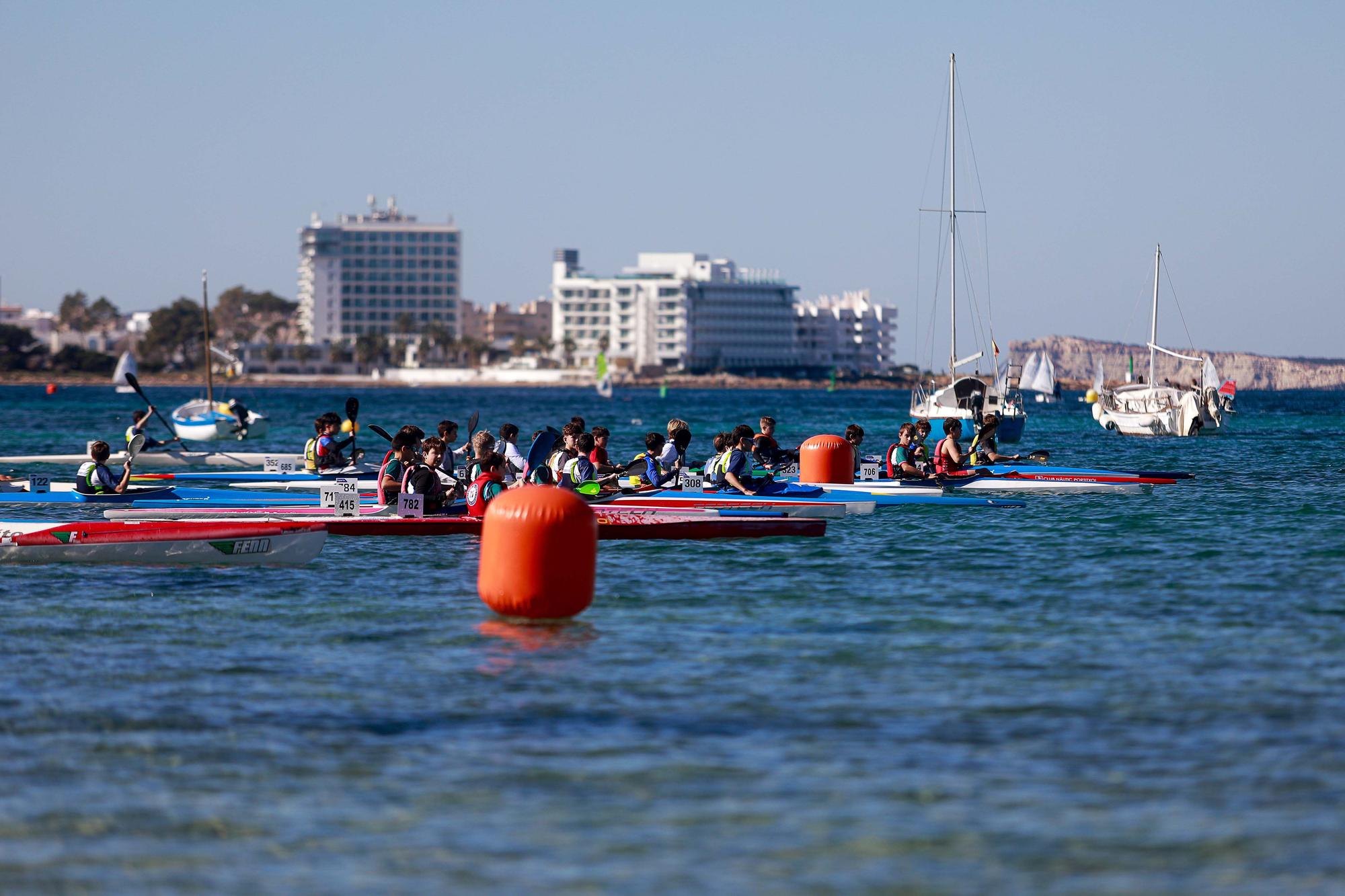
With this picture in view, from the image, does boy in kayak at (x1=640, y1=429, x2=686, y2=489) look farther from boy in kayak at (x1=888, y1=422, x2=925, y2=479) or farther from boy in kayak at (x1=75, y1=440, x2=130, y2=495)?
boy in kayak at (x1=75, y1=440, x2=130, y2=495)

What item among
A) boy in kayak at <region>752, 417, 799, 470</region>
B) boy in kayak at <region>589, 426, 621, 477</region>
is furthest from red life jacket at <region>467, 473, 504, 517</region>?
boy in kayak at <region>752, 417, 799, 470</region>

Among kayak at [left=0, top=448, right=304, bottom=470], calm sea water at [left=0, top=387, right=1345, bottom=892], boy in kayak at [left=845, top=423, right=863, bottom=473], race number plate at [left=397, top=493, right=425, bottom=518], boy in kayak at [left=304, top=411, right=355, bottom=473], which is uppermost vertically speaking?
boy in kayak at [left=845, top=423, right=863, bottom=473]

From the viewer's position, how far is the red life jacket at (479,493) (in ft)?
66.1

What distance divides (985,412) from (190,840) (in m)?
55.1

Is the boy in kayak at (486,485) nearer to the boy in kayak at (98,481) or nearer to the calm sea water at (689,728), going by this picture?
the calm sea water at (689,728)

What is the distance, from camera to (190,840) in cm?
870

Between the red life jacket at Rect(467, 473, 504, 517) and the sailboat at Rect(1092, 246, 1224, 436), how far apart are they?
5178cm

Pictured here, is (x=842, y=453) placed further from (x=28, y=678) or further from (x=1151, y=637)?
(x=28, y=678)

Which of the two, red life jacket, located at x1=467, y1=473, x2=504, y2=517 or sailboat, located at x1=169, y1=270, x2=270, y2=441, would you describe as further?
sailboat, located at x1=169, y1=270, x2=270, y2=441

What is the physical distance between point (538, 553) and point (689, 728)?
338cm

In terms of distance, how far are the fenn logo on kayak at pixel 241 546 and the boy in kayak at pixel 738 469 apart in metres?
7.88

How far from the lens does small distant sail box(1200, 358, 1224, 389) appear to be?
2741 inches

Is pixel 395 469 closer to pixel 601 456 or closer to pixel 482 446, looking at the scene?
pixel 482 446

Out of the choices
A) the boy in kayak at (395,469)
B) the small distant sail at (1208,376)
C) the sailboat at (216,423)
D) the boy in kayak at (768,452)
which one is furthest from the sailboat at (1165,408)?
the boy in kayak at (395,469)
